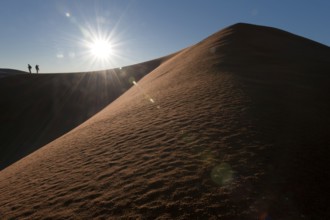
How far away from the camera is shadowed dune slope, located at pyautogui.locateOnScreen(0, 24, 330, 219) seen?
15.5ft

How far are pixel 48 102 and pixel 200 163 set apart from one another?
115 ft

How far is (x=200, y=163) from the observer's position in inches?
243

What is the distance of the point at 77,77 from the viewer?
45.2 metres

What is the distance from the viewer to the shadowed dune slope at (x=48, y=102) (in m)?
29.4

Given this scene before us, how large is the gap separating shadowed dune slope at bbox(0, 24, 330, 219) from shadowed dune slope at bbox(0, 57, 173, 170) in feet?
65.6

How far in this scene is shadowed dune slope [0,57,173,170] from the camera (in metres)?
29.4

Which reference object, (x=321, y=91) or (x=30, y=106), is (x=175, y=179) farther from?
(x=30, y=106)

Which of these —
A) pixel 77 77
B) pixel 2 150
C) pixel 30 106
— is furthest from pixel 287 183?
pixel 77 77

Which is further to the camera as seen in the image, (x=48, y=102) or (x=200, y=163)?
(x=48, y=102)

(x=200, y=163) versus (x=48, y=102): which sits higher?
(x=200, y=163)

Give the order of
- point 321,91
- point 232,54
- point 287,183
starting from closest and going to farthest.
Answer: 1. point 287,183
2. point 321,91
3. point 232,54

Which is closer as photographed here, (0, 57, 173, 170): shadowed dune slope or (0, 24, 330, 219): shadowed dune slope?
(0, 24, 330, 219): shadowed dune slope

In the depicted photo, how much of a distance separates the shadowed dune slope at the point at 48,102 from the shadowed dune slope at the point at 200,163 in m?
20.0

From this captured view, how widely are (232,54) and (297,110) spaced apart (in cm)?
1085
